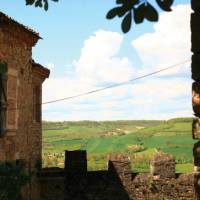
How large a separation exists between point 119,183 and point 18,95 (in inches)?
155

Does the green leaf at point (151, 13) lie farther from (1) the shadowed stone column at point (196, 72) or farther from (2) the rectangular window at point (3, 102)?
(2) the rectangular window at point (3, 102)

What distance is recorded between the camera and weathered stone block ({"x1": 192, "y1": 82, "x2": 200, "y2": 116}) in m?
4.10

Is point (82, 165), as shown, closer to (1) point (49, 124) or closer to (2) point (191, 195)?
(2) point (191, 195)

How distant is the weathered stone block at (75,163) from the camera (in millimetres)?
14469

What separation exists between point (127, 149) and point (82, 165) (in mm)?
15552

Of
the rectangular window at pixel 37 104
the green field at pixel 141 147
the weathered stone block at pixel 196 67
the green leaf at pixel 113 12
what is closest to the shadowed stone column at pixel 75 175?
the green field at pixel 141 147

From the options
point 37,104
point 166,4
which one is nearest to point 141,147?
point 37,104

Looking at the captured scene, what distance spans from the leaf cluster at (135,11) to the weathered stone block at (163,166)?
10535mm

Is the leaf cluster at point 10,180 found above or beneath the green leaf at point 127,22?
beneath

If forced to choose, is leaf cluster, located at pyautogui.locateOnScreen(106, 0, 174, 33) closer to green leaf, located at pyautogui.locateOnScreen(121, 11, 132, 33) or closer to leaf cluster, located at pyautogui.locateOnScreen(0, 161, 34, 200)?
green leaf, located at pyautogui.locateOnScreen(121, 11, 132, 33)

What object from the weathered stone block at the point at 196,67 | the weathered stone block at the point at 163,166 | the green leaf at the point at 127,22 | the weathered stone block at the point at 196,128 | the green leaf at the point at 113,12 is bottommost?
the weathered stone block at the point at 163,166

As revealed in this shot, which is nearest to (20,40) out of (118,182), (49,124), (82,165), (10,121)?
(10,121)

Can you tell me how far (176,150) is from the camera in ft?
91.5

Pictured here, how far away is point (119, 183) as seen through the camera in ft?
46.7
